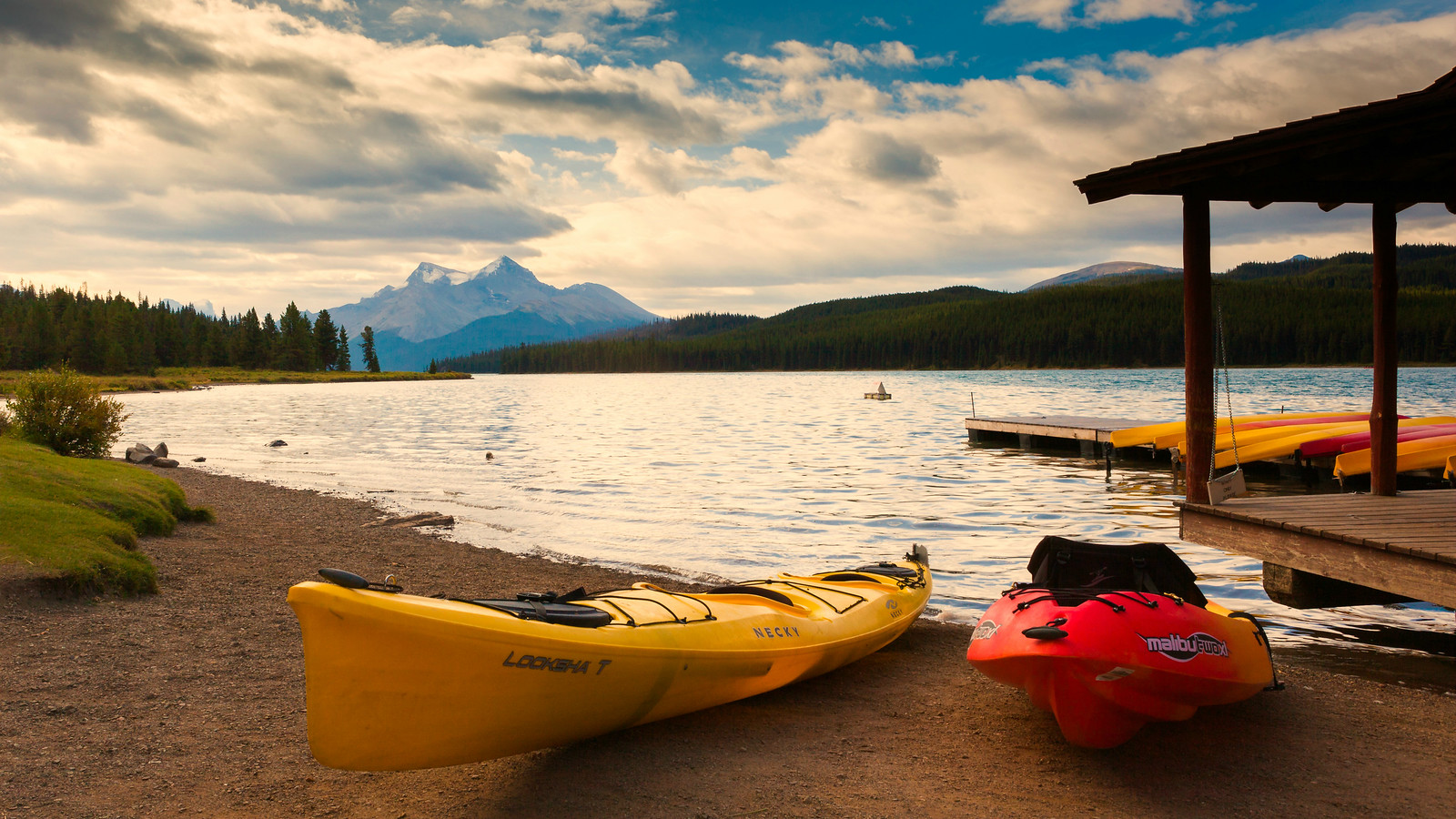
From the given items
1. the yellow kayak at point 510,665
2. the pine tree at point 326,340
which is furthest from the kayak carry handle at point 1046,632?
the pine tree at point 326,340

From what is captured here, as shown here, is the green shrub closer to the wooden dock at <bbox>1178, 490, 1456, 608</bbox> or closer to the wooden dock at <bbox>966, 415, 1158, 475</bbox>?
the wooden dock at <bbox>1178, 490, 1456, 608</bbox>

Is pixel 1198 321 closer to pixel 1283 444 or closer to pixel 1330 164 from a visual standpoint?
pixel 1330 164

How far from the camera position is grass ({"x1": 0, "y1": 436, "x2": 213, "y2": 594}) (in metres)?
7.32

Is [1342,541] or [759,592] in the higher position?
[1342,541]

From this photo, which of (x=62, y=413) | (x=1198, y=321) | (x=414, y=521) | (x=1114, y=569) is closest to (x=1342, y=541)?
(x=1198, y=321)

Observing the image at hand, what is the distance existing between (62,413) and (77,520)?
32.9ft

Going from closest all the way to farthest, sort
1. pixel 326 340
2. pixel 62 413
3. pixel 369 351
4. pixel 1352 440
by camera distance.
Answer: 1. pixel 62 413
2. pixel 1352 440
3. pixel 326 340
4. pixel 369 351

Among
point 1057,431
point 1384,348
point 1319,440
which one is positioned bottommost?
point 1057,431

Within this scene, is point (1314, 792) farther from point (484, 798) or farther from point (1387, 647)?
point (484, 798)

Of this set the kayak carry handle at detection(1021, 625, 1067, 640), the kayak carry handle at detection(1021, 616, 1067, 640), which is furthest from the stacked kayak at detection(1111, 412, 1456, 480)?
the kayak carry handle at detection(1021, 625, 1067, 640)

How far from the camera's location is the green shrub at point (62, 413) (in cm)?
1551

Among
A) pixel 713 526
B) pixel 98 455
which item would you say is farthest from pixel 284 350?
pixel 713 526

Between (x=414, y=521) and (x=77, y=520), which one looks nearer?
(x=77, y=520)

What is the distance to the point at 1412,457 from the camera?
1424cm
